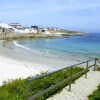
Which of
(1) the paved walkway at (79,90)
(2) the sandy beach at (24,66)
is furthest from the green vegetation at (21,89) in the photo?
(2) the sandy beach at (24,66)

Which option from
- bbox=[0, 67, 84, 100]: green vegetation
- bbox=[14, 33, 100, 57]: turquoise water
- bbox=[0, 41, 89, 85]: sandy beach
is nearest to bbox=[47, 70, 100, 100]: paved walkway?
bbox=[0, 67, 84, 100]: green vegetation


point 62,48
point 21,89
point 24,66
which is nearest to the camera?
point 21,89

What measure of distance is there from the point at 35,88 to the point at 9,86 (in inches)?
43.9

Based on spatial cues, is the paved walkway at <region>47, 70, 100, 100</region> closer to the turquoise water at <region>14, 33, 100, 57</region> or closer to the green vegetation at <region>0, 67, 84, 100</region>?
the green vegetation at <region>0, 67, 84, 100</region>

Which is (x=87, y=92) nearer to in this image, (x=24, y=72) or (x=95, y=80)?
(x=95, y=80)

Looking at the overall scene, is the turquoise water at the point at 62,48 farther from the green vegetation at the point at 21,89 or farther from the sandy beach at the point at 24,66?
the green vegetation at the point at 21,89

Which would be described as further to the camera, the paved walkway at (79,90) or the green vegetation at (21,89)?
the paved walkway at (79,90)

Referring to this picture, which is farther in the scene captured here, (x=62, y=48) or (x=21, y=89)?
(x=62, y=48)

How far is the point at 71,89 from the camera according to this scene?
34.6ft

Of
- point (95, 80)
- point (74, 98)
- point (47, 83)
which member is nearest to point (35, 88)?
point (47, 83)

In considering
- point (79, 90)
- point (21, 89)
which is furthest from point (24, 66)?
point (21, 89)

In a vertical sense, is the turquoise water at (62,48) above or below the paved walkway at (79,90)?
below

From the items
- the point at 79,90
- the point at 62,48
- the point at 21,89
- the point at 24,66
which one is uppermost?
the point at 21,89

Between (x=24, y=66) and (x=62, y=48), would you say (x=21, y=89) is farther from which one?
(x=62, y=48)
